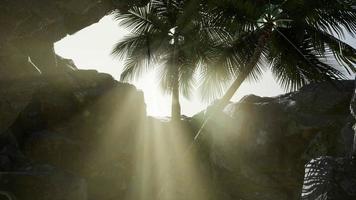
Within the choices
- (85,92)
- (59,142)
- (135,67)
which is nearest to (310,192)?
(59,142)

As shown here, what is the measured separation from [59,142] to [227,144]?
6128mm

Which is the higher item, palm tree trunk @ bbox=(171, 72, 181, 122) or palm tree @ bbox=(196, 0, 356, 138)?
palm tree @ bbox=(196, 0, 356, 138)

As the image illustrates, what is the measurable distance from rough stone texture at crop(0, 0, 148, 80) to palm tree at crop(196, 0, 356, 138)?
174 inches

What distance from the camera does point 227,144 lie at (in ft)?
45.6

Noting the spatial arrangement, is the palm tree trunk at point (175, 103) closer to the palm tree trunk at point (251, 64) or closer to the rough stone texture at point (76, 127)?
the rough stone texture at point (76, 127)

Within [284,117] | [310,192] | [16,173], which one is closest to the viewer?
[310,192]

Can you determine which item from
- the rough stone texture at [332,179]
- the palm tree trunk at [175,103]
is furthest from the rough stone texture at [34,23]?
the rough stone texture at [332,179]

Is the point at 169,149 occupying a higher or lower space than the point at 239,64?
lower

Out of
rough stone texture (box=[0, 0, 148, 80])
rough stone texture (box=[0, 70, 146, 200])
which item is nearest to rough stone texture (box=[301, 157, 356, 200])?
rough stone texture (box=[0, 70, 146, 200])

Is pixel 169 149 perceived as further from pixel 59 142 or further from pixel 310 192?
pixel 310 192

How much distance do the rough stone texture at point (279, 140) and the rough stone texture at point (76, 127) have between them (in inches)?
149

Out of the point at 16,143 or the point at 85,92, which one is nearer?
the point at 16,143

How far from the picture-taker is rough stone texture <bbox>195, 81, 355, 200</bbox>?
40.9 feet

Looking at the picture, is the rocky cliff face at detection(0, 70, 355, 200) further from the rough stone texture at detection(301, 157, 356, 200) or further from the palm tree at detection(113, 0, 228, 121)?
the rough stone texture at detection(301, 157, 356, 200)
